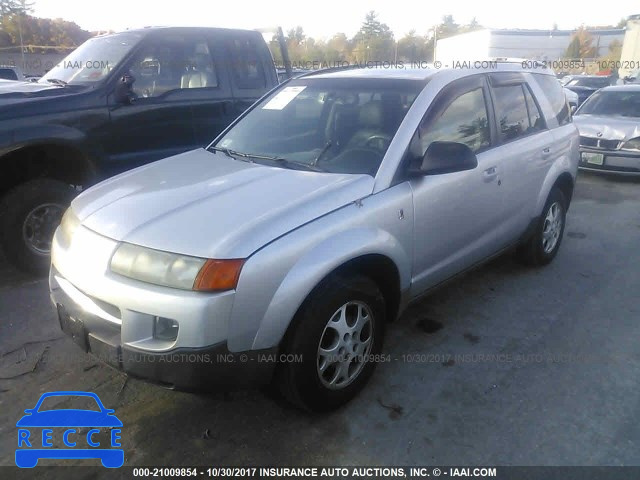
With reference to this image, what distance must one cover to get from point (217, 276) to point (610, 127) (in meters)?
7.99

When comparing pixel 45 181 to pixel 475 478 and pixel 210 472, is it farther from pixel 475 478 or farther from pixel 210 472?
pixel 475 478

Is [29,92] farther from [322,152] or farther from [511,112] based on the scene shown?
[511,112]

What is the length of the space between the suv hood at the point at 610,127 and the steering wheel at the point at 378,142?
6.24 metres

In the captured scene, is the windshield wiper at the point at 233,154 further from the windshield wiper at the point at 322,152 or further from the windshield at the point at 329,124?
the windshield wiper at the point at 322,152

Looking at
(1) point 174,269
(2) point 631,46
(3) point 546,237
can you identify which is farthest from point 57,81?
(2) point 631,46

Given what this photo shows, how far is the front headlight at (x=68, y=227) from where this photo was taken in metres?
2.82

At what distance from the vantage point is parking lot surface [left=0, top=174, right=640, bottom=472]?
8.49 ft

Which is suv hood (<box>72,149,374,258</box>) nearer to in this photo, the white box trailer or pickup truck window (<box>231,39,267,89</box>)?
pickup truck window (<box>231,39,267,89</box>)

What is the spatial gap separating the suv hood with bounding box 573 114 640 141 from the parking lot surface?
15.4 ft

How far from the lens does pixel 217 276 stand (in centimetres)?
224

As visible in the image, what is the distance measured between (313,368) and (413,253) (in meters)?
0.94

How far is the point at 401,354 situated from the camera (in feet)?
11.3

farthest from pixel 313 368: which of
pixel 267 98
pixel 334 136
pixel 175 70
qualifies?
pixel 175 70

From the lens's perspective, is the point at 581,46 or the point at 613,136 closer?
the point at 613,136
